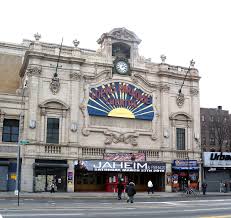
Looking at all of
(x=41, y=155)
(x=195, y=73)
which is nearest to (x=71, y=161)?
(x=41, y=155)

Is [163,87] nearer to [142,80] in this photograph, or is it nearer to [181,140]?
[142,80]

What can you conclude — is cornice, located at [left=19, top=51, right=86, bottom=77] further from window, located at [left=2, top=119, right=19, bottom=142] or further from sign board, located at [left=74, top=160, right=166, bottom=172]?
sign board, located at [left=74, top=160, right=166, bottom=172]

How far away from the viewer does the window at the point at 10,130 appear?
39559mm

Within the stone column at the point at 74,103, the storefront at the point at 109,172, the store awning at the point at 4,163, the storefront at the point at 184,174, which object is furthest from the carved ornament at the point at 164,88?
the store awning at the point at 4,163

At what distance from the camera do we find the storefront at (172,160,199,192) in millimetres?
46081

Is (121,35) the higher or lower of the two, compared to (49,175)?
higher

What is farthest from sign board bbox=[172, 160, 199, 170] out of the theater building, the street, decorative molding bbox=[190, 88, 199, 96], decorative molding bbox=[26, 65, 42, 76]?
the street

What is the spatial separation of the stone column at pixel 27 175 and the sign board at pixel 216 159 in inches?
863

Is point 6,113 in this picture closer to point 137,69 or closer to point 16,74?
point 16,74

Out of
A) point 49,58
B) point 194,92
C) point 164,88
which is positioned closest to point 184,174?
point 194,92

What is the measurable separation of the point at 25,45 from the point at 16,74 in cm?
530

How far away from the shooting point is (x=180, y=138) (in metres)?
47.9

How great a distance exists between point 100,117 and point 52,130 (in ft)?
19.4

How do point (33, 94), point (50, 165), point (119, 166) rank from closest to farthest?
point (50, 165), point (33, 94), point (119, 166)
